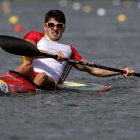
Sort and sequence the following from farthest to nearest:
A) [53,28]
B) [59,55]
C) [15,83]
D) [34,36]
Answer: [34,36]
[53,28]
[15,83]
[59,55]

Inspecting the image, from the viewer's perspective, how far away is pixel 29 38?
1298cm

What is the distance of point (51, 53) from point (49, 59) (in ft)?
1.31

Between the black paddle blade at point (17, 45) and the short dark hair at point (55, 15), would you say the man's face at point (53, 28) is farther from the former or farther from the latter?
the black paddle blade at point (17, 45)

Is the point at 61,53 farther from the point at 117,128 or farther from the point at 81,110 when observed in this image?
the point at 117,128

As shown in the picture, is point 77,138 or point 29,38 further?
point 29,38

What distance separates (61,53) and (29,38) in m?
0.76

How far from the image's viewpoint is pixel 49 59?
519 inches

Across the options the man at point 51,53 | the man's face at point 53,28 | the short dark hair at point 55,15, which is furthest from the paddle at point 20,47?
the short dark hair at point 55,15

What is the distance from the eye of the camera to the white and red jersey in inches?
512

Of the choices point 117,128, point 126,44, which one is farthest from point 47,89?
point 126,44

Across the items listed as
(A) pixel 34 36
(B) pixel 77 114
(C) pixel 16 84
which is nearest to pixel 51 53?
(A) pixel 34 36

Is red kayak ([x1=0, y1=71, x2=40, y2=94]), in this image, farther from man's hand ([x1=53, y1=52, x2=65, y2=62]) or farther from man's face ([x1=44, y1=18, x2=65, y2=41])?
man's face ([x1=44, y1=18, x2=65, y2=41])

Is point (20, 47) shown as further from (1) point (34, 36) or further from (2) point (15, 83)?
(2) point (15, 83)

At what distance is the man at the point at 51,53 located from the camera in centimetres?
1282
